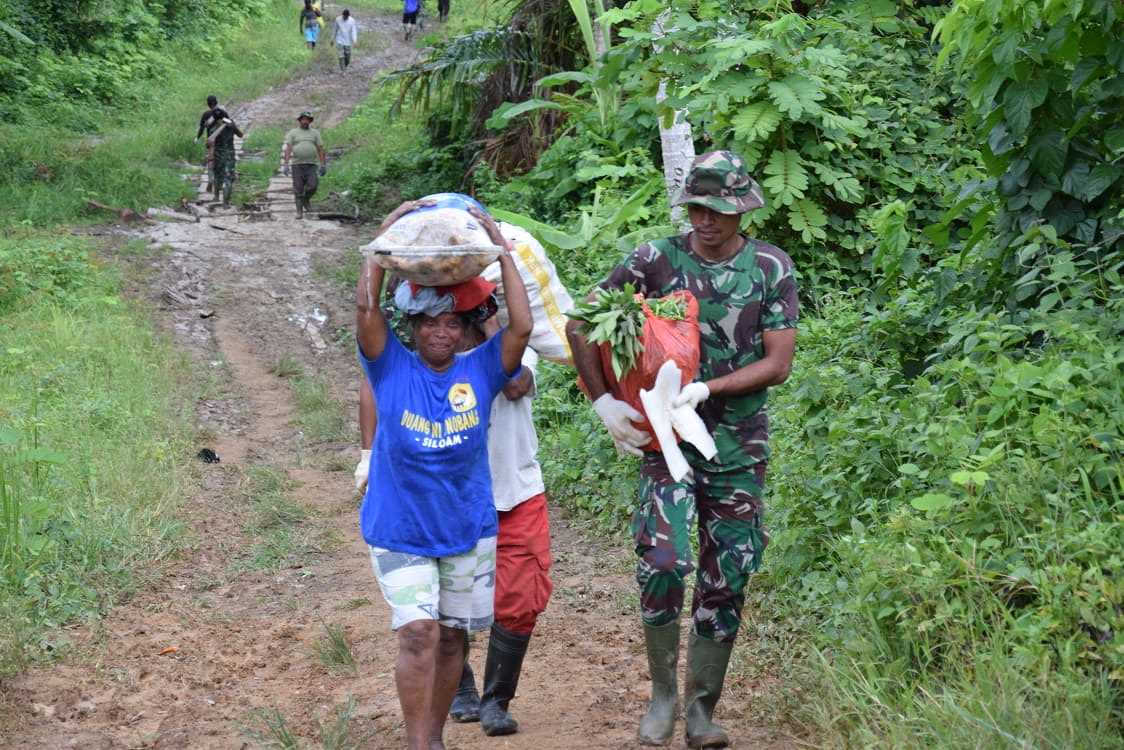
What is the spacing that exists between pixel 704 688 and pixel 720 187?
5.58 feet

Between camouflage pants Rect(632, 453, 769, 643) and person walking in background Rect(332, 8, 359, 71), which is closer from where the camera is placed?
camouflage pants Rect(632, 453, 769, 643)

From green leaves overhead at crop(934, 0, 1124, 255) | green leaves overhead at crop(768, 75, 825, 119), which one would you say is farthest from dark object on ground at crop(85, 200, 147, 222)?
green leaves overhead at crop(934, 0, 1124, 255)

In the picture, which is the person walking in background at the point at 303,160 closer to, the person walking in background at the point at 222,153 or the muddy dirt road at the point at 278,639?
the person walking in background at the point at 222,153

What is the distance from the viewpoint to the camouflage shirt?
14.4 ft

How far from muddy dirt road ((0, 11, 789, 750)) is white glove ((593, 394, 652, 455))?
1091 mm

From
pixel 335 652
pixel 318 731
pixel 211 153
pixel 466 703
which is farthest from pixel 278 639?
pixel 211 153

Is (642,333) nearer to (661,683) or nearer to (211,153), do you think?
(661,683)

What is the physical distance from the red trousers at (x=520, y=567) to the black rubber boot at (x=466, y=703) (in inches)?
13.7

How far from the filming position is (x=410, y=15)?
112ft

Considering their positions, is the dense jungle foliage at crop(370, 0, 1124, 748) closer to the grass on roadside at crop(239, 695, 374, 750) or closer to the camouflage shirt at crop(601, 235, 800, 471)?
the camouflage shirt at crop(601, 235, 800, 471)

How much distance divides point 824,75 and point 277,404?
5.73m

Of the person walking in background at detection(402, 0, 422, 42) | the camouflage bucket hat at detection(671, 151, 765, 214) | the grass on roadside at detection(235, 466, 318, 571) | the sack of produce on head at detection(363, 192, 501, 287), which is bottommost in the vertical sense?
the grass on roadside at detection(235, 466, 318, 571)

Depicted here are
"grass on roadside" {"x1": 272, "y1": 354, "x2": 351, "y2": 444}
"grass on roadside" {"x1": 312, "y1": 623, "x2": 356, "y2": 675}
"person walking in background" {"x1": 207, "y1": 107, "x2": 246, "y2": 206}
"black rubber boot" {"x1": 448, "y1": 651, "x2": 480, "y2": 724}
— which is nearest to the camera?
"black rubber boot" {"x1": 448, "y1": 651, "x2": 480, "y2": 724}

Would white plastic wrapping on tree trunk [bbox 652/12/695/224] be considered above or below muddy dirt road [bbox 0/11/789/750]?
above
